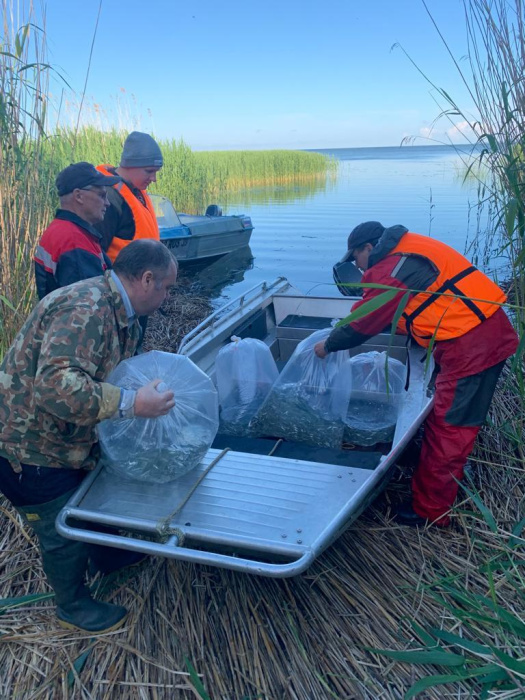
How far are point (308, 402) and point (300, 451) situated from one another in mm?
412

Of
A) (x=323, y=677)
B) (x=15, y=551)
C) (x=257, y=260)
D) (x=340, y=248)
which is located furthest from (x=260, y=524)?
(x=340, y=248)

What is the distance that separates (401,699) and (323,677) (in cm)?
29

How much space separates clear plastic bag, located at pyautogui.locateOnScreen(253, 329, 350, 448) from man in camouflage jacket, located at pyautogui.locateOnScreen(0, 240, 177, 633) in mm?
1196

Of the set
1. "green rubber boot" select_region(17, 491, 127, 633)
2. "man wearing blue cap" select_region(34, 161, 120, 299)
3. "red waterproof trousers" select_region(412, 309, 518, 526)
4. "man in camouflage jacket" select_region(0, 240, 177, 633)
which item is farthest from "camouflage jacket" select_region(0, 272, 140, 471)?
"red waterproof trousers" select_region(412, 309, 518, 526)

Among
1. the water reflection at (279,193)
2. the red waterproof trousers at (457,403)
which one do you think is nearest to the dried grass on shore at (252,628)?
the red waterproof trousers at (457,403)

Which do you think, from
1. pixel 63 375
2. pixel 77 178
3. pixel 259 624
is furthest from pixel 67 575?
pixel 77 178

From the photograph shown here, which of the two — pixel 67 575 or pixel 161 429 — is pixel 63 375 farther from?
pixel 67 575

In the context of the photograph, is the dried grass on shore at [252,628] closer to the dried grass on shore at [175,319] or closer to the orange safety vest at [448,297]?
the orange safety vest at [448,297]

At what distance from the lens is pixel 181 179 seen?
15.1 meters

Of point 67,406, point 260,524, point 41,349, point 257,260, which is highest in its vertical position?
point 41,349

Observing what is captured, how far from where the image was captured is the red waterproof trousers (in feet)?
8.71

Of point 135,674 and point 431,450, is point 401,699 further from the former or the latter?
point 431,450

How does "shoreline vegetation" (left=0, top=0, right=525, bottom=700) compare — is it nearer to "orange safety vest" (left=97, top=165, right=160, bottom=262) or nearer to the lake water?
"orange safety vest" (left=97, top=165, right=160, bottom=262)

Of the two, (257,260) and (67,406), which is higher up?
(67,406)
